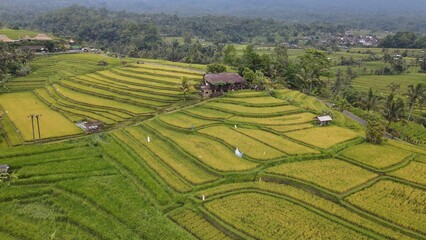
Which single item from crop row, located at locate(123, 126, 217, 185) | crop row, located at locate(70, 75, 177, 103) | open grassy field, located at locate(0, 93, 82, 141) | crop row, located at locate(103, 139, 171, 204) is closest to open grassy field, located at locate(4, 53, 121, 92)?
open grassy field, located at locate(0, 93, 82, 141)

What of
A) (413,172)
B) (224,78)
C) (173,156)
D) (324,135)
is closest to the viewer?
(413,172)

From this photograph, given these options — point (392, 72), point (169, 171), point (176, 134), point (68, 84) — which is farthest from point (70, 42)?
point (392, 72)

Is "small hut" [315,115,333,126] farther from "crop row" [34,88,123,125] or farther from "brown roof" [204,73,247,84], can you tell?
"crop row" [34,88,123,125]

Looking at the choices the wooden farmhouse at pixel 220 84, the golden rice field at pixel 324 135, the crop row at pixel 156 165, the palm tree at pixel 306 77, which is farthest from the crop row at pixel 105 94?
the palm tree at pixel 306 77

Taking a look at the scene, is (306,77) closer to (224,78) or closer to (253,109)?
(224,78)

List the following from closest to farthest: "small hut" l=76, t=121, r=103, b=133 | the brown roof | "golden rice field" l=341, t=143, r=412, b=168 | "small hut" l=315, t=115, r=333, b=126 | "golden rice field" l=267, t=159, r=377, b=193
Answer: "golden rice field" l=267, t=159, r=377, b=193 < "golden rice field" l=341, t=143, r=412, b=168 < "small hut" l=76, t=121, r=103, b=133 < "small hut" l=315, t=115, r=333, b=126 < the brown roof

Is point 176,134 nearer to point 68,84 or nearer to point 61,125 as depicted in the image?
point 61,125

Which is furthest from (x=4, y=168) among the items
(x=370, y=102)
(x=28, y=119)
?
(x=370, y=102)
